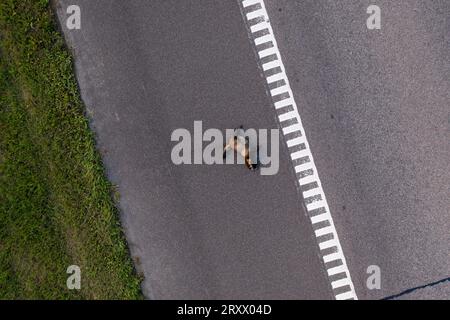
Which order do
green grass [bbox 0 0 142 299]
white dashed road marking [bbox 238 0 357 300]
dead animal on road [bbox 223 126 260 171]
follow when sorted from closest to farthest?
green grass [bbox 0 0 142 299] → dead animal on road [bbox 223 126 260 171] → white dashed road marking [bbox 238 0 357 300]

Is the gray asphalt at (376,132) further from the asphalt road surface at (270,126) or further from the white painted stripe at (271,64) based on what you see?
the white painted stripe at (271,64)

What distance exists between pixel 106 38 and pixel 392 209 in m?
6.47

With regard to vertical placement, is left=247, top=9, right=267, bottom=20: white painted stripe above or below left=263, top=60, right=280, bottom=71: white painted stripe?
above

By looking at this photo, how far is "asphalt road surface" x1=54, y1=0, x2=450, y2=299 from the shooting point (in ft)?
36.9

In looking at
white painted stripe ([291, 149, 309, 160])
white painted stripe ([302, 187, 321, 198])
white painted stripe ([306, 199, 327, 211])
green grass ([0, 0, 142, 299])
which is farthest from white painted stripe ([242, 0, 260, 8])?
white painted stripe ([306, 199, 327, 211])

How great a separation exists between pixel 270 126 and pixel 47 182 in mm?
4425

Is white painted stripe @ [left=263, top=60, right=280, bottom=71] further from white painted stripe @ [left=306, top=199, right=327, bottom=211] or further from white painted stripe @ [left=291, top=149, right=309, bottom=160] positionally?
white painted stripe @ [left=306, top=199, right=327, bottom=211]

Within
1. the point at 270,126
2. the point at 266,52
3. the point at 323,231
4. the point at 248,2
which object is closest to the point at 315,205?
the point at 323,231

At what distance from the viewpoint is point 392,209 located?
11336mm

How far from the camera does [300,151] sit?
11336 millimetres

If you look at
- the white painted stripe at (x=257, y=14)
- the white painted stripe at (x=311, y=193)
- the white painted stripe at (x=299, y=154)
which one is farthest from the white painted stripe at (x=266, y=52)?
the white painted stripe at (x=311, y=193)

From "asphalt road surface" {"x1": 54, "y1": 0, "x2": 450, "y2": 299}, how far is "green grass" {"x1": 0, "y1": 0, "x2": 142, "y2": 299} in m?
0.35

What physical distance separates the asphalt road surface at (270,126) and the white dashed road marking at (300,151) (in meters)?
0.16

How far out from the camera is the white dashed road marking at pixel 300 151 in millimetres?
11297
